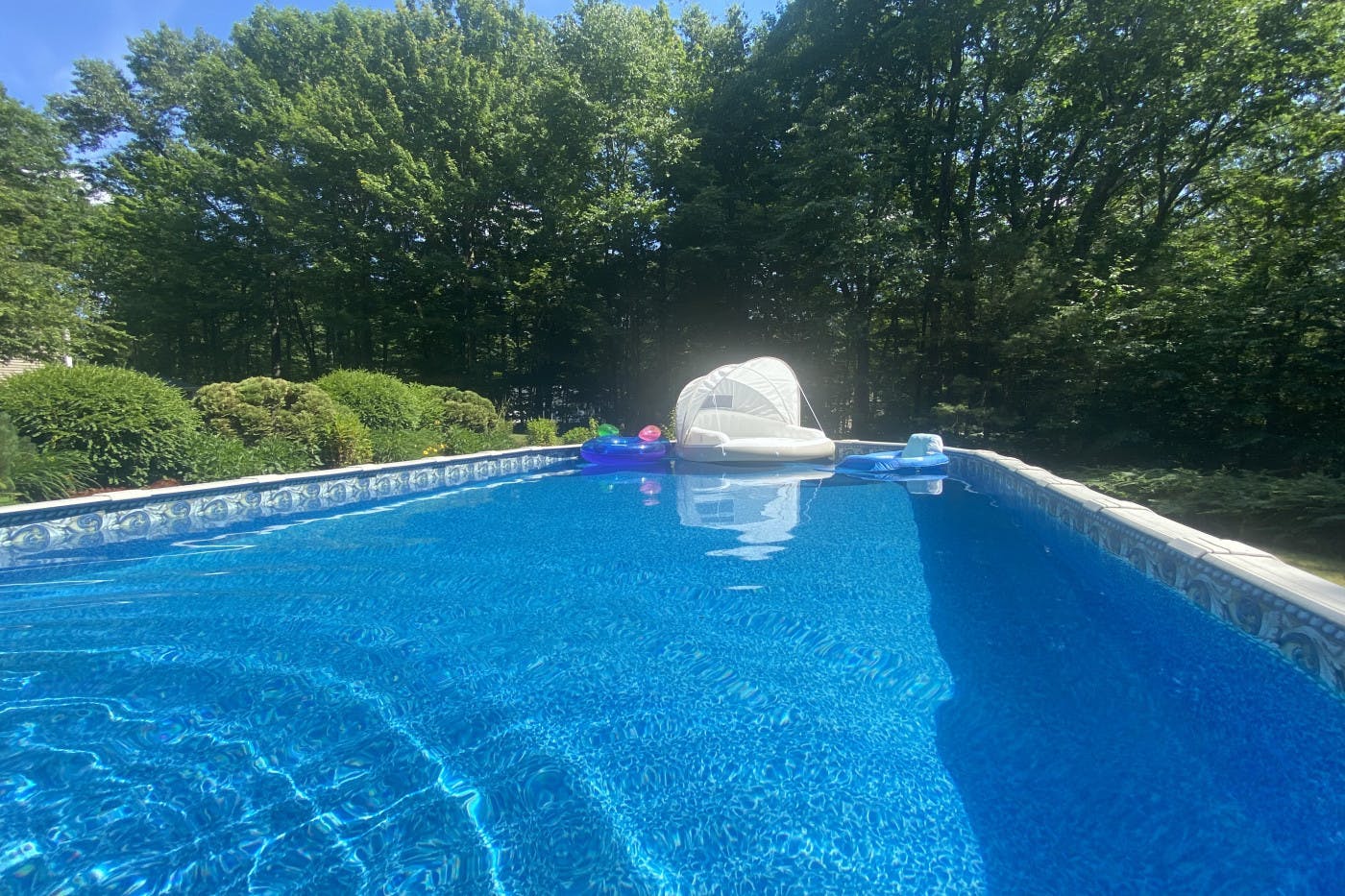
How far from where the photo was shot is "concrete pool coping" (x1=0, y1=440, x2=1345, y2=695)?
2805mm

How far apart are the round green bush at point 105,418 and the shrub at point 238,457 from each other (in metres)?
0.16

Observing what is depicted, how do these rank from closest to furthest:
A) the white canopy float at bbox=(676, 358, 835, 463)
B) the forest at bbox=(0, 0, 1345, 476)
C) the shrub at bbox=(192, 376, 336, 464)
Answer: the shrub at bbox=(192, 376, 336, 464)
the forest at bbox=(0, 0, 1345, 476)
the white canopy float at bbox=(676, 358, 835, 463)

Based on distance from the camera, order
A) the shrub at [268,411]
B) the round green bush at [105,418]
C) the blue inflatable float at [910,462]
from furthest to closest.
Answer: the blue inflatable float at [910,462] < the shrub at [268,411] < the round green bush at [105,418]

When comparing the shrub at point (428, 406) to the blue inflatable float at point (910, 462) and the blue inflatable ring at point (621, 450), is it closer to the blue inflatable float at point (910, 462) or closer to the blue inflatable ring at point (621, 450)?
the blue inflatable ring at point (621, 450)

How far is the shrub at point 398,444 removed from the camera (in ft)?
31.4

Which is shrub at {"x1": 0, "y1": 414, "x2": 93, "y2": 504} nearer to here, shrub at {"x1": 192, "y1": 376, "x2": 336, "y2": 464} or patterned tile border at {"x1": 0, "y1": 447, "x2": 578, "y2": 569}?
patterned tile border at {"x1": 0, "y1": 447, "x2": 578, "y2": 569}

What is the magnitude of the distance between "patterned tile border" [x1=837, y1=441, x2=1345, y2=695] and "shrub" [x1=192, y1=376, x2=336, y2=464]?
9443mm

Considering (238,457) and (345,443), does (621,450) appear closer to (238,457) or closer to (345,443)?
(345,443)

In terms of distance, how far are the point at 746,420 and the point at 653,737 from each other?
10.3 m

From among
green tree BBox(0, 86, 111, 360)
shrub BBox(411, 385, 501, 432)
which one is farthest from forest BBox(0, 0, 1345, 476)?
shrub BBox(411, 385, 501, 432)

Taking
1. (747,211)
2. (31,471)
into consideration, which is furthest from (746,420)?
(31,471)

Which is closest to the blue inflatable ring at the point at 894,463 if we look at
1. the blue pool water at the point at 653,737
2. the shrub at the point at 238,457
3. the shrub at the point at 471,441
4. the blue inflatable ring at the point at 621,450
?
the blue inflatable ring at the point at 621,450

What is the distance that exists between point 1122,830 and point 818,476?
9.08 m

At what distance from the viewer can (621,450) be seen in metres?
12.8
